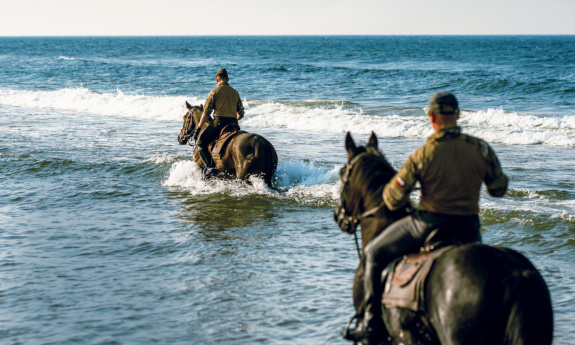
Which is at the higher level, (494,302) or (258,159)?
(494,302)

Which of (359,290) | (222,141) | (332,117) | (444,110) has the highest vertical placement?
(444,110)

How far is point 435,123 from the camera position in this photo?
420 centimetres

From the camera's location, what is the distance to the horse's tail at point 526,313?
3594mm

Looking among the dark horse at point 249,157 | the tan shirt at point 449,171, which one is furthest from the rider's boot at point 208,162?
the tan shirt at point 449,171

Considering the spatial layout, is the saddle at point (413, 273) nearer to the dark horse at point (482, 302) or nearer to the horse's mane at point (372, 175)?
the dark horse at point (482, 302)

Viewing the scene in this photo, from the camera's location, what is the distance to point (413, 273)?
4172 millimetres

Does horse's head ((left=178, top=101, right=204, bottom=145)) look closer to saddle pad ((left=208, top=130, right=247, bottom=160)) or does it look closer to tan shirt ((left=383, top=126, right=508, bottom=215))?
saddle pad ((left=208, top=130, right=247, bottom=160))

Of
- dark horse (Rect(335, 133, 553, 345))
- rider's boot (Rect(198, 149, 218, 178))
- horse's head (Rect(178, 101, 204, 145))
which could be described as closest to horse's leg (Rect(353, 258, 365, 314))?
dark horse (Rect(335, 133, 553, 345))

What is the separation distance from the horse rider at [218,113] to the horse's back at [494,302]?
811cm

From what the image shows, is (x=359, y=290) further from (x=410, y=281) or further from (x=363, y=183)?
(x=363, y=183)

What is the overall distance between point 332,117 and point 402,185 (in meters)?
19.0

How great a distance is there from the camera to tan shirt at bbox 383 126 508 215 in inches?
161

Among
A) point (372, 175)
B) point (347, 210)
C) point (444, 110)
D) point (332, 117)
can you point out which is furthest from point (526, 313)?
point (332, 117)

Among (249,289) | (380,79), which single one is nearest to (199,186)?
(249,289)
